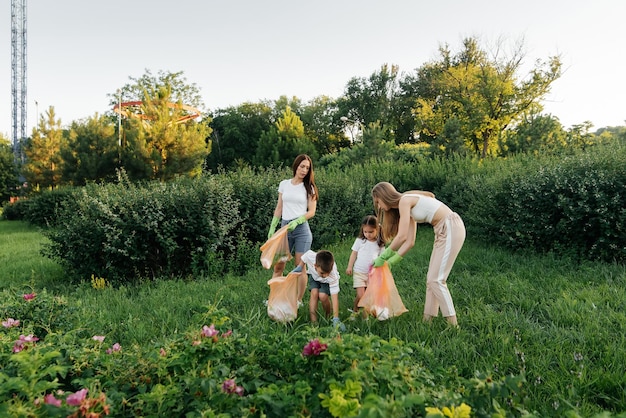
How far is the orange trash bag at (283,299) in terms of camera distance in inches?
172

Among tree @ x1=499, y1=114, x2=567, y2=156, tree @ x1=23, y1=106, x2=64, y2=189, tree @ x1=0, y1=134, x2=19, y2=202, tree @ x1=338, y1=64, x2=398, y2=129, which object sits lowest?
tree @ x1=0, y1=134, x2=19, y2=202

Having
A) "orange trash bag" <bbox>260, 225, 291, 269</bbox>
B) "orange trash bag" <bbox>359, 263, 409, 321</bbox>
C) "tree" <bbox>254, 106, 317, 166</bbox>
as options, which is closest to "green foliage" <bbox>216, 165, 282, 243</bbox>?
"orange trash bag" <bbox>260, 225, 291, 269</bbox>

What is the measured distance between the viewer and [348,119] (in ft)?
152

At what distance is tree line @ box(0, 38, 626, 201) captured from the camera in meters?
19.3

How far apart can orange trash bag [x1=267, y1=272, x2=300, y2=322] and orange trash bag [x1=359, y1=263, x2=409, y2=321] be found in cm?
71

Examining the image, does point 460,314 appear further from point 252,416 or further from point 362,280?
point 252,416

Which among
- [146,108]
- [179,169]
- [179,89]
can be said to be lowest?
[179,169]

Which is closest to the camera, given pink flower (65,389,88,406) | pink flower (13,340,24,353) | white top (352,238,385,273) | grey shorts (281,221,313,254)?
pink flower (65,389,88,406)

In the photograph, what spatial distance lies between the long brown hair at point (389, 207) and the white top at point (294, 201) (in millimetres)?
1295

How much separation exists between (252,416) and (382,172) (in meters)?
12.7

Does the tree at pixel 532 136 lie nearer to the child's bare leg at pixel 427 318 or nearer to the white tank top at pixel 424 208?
the white tank top at pixel 424 208

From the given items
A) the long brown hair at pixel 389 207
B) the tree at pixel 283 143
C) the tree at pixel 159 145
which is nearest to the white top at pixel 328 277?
the long brown hair at pixel 389 207

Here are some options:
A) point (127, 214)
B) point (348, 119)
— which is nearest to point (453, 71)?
point (348, 119)

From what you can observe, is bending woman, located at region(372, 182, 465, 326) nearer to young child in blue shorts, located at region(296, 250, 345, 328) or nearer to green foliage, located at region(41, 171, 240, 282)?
young child in blue shorts, located at region(296, 250, 345, 328)
